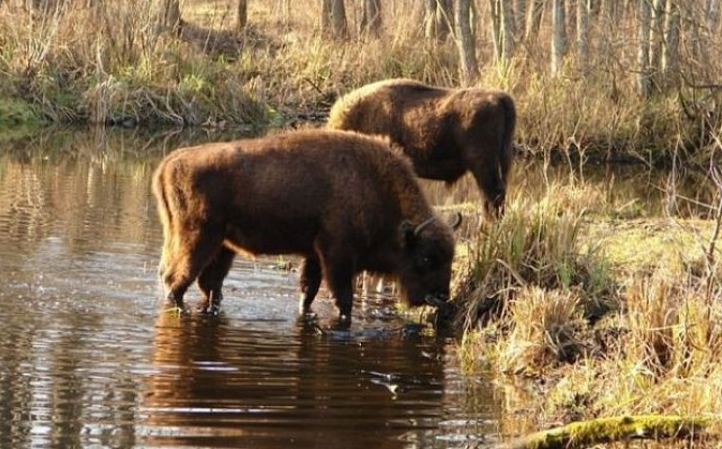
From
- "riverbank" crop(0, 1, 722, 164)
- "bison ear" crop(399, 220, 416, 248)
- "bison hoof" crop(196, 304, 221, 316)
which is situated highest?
"bison ear" crop(399, 220, 416, 248)

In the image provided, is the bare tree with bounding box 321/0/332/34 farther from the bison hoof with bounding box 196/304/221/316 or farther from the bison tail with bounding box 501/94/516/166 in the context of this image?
the bison hoof with bounding box 196/304/221/316

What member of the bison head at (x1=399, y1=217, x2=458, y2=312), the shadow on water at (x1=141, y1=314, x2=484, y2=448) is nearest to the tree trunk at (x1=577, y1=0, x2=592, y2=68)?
the bison head at (x1=399, y1=217, x2=458, y2=312)

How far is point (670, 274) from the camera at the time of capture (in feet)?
36.3

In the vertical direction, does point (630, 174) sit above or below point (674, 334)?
below

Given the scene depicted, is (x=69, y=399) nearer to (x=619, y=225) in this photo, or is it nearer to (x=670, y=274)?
(x=670, y=274)

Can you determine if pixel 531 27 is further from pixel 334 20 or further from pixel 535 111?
pixel 334 20

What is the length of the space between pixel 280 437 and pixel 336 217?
170 inches

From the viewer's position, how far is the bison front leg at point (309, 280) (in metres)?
13.2

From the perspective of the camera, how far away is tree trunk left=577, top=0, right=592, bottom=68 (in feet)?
90.5

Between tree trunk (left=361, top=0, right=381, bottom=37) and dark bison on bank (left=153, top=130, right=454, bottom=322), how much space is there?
2150 centimetres

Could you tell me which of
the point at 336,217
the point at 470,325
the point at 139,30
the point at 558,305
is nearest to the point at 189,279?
the point at 336,217

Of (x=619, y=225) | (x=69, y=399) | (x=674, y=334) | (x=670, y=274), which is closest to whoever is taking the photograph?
(x=69, y=399)

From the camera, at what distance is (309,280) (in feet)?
43.5

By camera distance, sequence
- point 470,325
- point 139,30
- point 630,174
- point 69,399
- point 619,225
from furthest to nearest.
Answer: point 139,30
point 630,174
point 619,225
point 470,325
point 69,399
